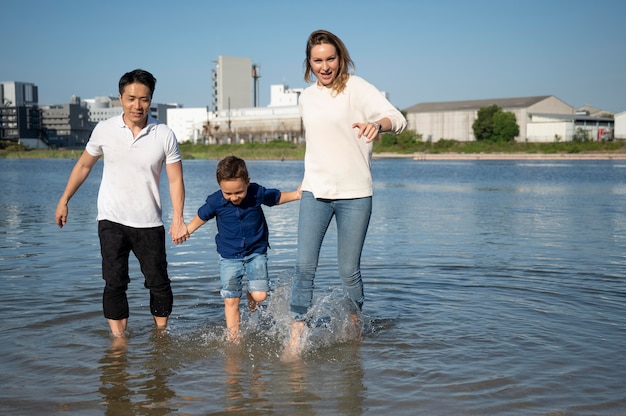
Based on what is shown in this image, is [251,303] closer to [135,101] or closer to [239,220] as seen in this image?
[239,220]

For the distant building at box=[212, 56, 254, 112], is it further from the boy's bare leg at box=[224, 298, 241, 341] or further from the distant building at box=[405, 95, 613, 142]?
the boy's bare leg at box=[224, 298, 241, 341]

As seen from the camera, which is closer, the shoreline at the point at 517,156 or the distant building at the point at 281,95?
the shoreline at the point at 517,156

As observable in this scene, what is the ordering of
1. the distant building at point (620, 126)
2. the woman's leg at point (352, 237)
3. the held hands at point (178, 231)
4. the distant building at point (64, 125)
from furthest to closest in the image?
the distant building at point (64, 125) < the distant building at point (620, 126) < the held hands at point (178, 231) < the woman's leg at point (352, 237)

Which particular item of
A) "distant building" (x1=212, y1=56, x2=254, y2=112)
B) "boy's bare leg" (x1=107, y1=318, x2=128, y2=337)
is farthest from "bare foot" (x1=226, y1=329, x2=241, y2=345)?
"distant building" (x1=212, y1=56, x2=254, y2=112)

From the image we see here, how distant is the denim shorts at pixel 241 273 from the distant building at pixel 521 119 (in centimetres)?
9149

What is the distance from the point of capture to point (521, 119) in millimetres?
100375

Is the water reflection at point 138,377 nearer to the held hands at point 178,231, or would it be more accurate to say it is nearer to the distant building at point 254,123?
the held hands at point 178,231

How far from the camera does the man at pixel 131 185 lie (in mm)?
4910

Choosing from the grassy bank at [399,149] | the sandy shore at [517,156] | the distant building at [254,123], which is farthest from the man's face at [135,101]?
the distant building at [254,123]

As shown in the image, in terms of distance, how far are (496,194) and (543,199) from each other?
296 cm

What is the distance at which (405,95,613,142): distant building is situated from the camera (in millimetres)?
94938

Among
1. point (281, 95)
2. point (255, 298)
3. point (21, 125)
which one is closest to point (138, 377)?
point (255, 298)

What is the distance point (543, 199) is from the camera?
2258cm

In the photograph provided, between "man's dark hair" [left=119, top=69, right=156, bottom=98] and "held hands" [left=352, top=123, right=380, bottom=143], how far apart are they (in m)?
1.57
